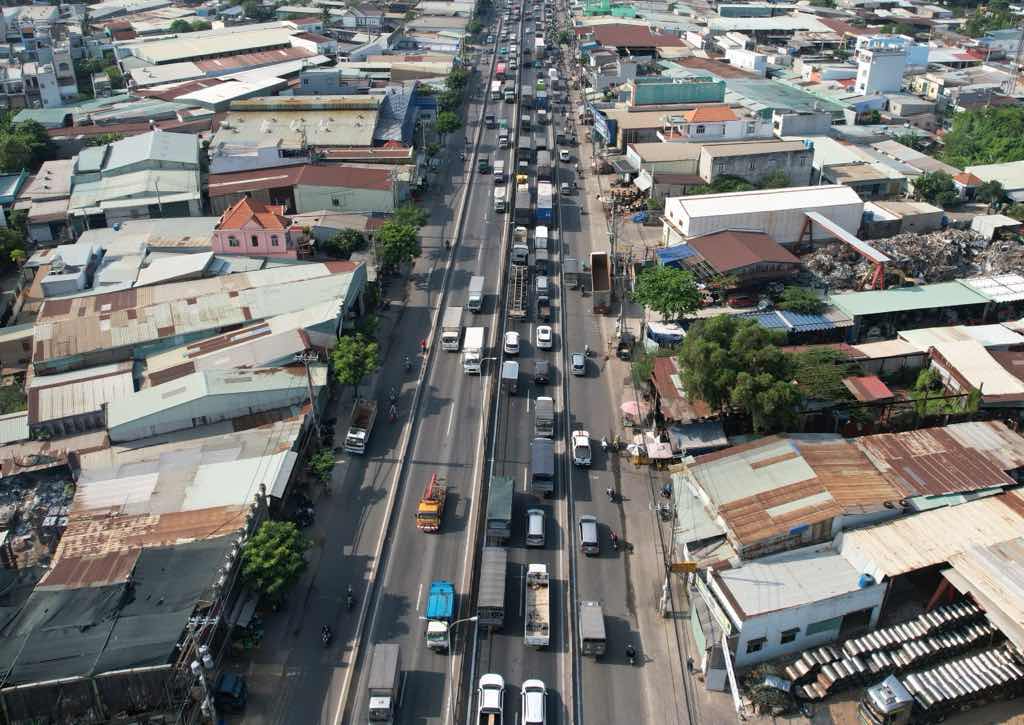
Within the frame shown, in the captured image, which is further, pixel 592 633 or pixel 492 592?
pixel 492 592

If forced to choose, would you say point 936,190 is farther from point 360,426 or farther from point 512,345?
point 360,426

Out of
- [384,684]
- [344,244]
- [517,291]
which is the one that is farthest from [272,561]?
[344,244]

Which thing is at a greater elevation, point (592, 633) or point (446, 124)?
point (446, 124)

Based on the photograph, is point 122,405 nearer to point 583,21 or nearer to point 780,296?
point 780,296

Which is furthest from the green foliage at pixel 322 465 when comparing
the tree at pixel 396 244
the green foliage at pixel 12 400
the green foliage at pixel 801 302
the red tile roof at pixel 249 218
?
the green foliage at pixel 801 302

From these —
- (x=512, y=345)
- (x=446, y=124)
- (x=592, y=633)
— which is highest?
(x=446, y=124)

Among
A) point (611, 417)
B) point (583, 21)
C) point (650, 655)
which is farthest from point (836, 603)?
point (583, 21)
